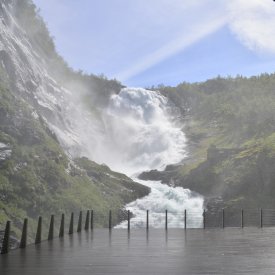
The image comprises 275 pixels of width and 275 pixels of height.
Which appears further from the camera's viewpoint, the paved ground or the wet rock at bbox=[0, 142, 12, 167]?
the wet rock at bbox=[0, 142, 12, 167]

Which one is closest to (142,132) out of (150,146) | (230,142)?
(150,146)

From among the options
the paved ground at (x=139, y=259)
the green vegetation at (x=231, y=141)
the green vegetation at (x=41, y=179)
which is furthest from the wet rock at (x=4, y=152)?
the paved ground at (x=139, y=259)

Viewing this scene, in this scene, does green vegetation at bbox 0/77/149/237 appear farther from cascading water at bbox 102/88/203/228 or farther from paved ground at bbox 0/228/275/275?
paved ground at bbox 0/228/275/275

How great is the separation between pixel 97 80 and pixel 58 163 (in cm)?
9426

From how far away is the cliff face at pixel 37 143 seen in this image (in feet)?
201

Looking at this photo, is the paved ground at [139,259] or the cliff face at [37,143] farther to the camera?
the cliff face at [37,143]

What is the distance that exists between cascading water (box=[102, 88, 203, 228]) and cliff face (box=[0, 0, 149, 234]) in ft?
14.2

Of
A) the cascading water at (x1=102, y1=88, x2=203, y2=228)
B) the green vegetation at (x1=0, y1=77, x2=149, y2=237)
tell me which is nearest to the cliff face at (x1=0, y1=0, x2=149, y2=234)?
the green vegetation at (x1=0, y1=77, x2=149, y2=237)

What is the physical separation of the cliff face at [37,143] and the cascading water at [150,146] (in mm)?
4332

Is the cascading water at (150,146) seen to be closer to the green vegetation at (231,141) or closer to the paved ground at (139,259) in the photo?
the green vegetation at (231,141)

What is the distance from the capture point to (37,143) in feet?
236

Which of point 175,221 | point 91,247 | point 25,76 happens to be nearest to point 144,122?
point 25,76

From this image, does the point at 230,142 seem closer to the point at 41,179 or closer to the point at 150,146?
the point at 150,146

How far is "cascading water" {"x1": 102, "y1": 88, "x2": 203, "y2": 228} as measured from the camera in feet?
231
